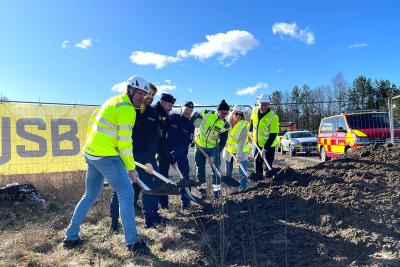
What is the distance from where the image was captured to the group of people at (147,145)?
4152 mm

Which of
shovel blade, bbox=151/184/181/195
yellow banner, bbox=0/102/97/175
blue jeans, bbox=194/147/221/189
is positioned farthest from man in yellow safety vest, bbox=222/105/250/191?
yellow banner, bbox=0/102/97/175

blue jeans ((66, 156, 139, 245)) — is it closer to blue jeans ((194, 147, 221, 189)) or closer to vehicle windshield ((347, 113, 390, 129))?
blue jeans ((194, 147, 221, 189))

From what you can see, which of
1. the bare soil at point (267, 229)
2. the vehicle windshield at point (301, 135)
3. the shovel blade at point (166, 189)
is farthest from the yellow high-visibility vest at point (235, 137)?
the vehicle windshield at point (301, 135)

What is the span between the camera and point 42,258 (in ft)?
13.8

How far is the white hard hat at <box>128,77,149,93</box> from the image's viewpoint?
14.1 ft

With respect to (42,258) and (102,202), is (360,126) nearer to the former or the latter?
(102,202)

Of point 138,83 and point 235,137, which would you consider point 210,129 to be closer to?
point 235,137

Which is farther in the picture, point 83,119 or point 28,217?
point 83,119

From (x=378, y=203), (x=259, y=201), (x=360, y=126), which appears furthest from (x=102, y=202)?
(x=360, y=126)

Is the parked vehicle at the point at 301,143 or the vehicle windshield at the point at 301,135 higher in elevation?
the vehicle windshield at the point at 301,135

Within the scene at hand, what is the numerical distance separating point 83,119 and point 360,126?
26.3 feet

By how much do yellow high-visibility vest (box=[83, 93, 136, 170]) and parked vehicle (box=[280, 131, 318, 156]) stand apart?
17.2 meters

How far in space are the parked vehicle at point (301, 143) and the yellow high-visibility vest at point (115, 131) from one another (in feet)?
56.3

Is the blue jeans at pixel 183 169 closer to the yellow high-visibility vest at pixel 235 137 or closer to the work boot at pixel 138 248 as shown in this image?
the yellow high-visibility vest at pixel 235 137
